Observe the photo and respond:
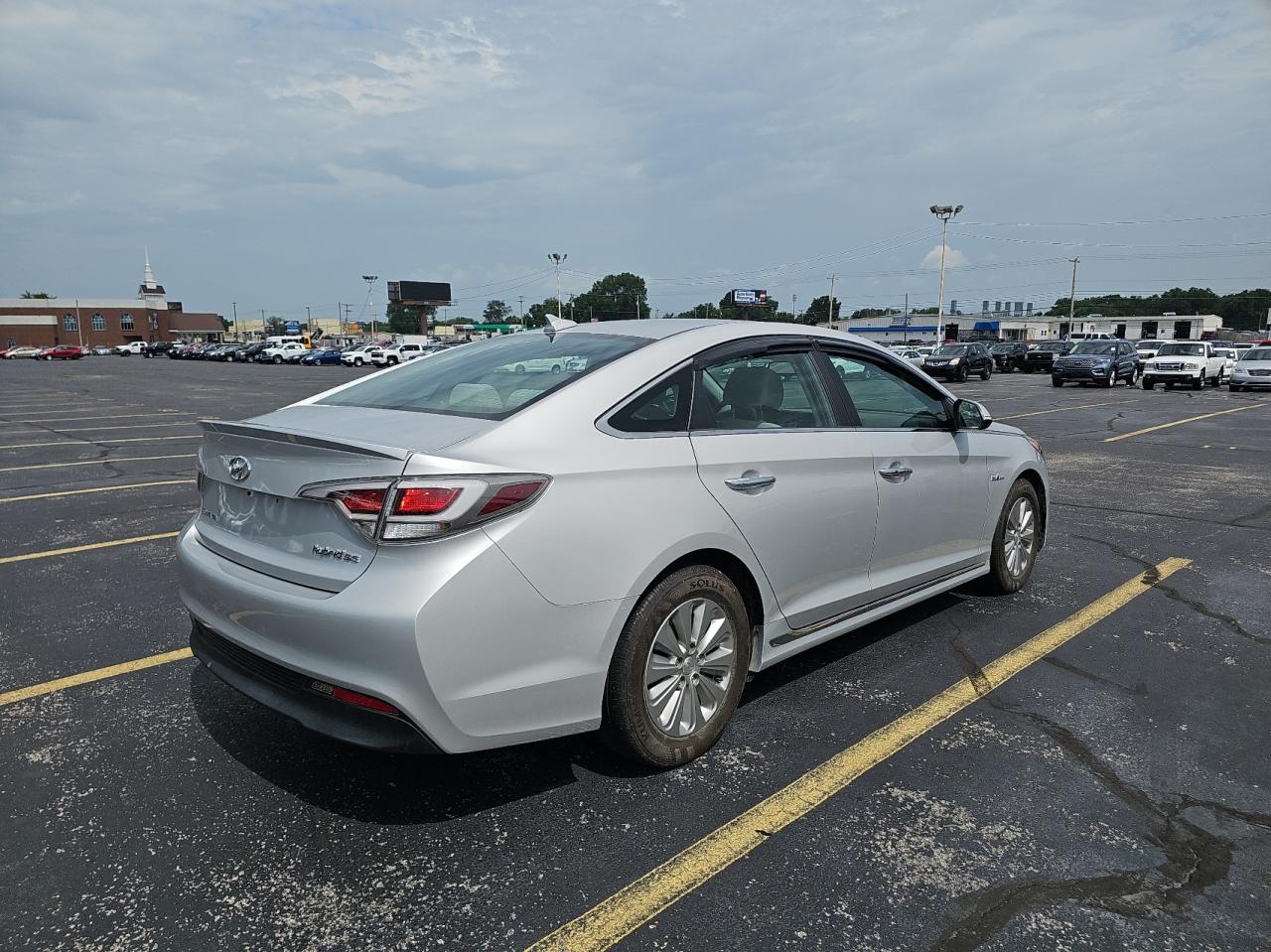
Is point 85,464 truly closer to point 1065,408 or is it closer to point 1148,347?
point 1065,408

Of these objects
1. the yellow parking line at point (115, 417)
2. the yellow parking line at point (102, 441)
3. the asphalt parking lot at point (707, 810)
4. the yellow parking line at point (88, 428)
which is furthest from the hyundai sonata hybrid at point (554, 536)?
the yellow parking line at point (115, 417)

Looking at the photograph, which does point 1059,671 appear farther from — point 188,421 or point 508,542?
point 188,421

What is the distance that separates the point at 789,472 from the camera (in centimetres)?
332

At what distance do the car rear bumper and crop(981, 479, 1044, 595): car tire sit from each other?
10.1 ft

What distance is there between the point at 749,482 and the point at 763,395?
1.76 ft

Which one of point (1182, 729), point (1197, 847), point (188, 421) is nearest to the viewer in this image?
point (1197, 847)

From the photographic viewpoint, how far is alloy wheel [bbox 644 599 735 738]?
289cm

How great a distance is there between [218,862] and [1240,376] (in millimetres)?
33918

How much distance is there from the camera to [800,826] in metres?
2.71

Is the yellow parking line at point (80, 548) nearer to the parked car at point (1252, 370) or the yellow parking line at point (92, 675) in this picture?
the yellow parking line at point (92, 675)

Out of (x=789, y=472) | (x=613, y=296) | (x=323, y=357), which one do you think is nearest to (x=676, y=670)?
(x=789, y=472)

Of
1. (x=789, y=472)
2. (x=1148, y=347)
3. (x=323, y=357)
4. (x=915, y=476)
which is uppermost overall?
(x=1148, y=347)

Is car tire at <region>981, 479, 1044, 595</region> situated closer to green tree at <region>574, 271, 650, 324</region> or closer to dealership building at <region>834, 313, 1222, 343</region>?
dealership building at <region>834, 313, 1222, 343</region>

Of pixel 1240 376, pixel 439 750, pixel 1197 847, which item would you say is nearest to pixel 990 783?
pixel 1197 847
